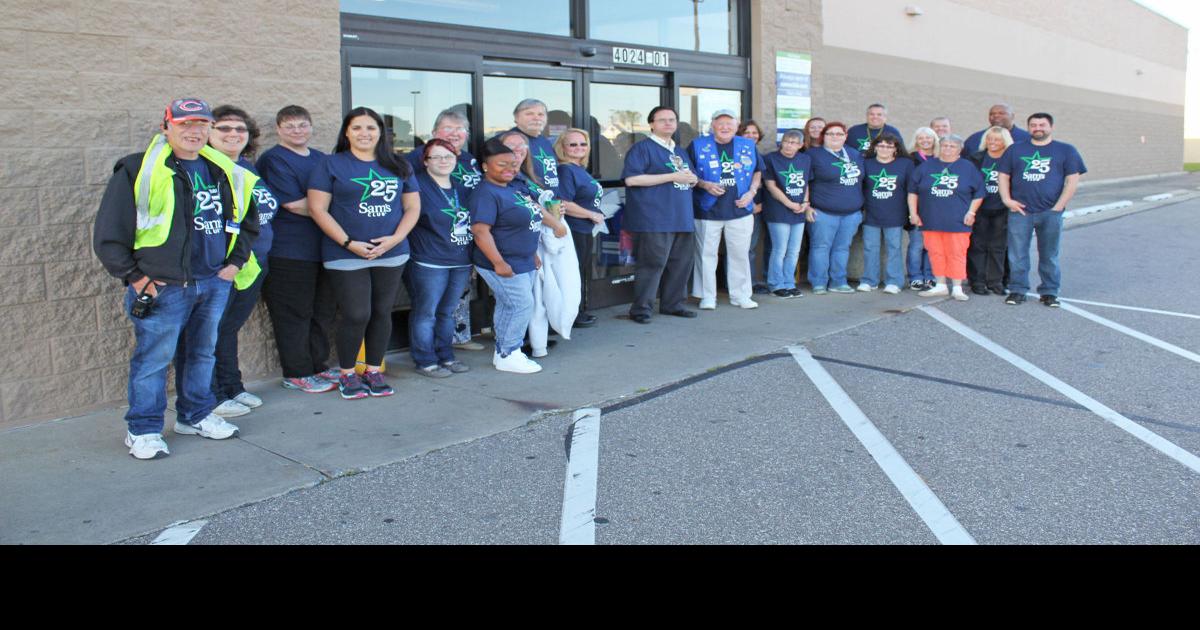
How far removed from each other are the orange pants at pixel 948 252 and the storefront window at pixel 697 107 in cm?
238

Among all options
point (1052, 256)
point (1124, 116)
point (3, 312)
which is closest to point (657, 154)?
point (1052, 256)

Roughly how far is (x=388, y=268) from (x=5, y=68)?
232cm

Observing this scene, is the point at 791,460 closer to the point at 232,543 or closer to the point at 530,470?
the point at 530,470

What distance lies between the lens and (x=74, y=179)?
573 centimetres

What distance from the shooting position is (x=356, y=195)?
20.2 feet

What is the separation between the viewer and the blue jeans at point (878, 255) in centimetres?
1059

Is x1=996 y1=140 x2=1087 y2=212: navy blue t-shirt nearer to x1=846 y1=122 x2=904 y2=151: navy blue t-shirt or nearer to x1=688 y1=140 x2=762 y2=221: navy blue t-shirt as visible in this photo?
x1=846 y1=122 x2=904 y2=151: navy blue t-shirt

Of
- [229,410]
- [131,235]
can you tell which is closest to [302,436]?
[229,410]

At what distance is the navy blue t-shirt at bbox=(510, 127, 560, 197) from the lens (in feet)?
25.3

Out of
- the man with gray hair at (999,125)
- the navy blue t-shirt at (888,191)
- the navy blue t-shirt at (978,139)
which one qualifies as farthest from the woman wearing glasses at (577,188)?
the man with gray hair at (999,125)

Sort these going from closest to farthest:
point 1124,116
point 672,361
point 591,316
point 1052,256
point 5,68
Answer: point 5,68, point 672,361, point 591,316, point 1052,256, point 1124,116

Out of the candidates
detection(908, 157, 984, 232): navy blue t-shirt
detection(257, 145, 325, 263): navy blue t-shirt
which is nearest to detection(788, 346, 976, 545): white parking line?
detection(257, 145, 325, 263): navy blue t-shirt

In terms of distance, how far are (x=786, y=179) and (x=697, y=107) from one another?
46.8 inches

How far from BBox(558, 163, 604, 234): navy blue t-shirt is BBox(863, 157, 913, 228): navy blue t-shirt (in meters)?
3.59
